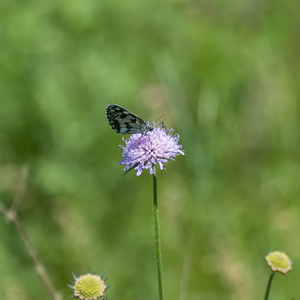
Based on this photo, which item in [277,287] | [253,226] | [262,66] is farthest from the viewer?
[262,66]

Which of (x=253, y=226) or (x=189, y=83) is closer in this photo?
(x=253, y=226)

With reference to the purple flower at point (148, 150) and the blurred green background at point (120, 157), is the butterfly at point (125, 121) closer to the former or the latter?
the purple flower at point (148, 150)

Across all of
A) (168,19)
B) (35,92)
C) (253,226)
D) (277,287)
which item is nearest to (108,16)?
(168,19)

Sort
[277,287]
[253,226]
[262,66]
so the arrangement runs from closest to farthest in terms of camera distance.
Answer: [277,287], [253,226], [262,66]

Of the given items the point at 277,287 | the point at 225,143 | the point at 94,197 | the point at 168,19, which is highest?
the point at 168,19

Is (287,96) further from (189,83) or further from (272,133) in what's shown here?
(189,83)

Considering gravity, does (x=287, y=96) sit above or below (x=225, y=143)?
above
